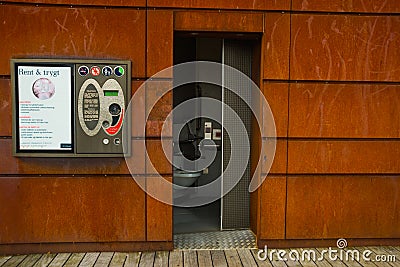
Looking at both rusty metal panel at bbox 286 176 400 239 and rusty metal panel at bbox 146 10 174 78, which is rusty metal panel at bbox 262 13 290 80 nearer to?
rusty metal panel at bbox 146 10 174 78

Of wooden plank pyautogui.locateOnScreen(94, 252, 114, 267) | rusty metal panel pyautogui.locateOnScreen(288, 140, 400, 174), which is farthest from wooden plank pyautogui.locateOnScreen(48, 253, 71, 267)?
rusty metal panel pyautogui.locateOnScreen(288, 140, 400, 174)

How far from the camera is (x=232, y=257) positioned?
3.87 meters

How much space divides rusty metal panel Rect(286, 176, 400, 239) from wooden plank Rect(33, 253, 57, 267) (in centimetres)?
235

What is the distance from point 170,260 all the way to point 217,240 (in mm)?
675

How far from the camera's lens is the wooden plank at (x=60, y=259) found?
A: 3.68m

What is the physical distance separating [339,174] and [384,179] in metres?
0.48

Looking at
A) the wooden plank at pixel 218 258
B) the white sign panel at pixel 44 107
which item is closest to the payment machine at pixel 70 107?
the white sign panel at pixel 44 107

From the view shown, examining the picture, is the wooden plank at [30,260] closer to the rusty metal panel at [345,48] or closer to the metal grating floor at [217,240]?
the metal grating floor at [217,240]

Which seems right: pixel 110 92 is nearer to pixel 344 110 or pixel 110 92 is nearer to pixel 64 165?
pixel 64 165

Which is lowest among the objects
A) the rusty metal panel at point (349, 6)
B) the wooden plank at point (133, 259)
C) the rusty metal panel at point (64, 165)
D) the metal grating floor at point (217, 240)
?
the wooden plank at point (133, 259)

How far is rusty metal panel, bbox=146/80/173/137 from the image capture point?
12.9 feet

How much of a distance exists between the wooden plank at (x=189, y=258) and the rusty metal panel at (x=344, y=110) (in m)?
1.55

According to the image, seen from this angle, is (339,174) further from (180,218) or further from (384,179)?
(180,218)

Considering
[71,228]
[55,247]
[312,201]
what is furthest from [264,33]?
[55,247]
